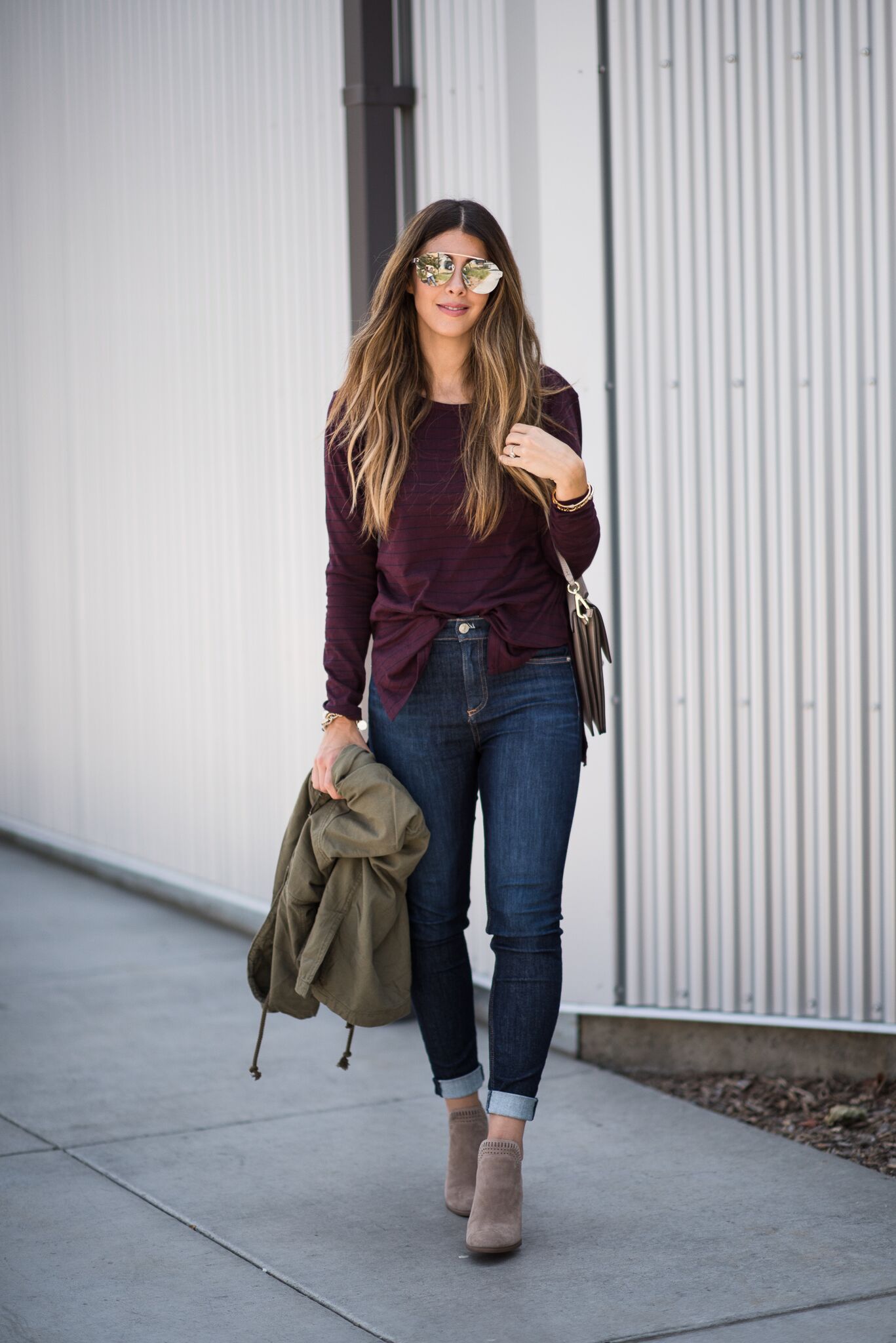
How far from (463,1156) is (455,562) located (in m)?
1.19

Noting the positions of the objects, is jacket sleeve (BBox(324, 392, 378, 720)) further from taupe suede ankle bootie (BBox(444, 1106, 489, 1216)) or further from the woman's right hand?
taupe suede ankle bootie (BBox(444, 1106, 489, 1216))

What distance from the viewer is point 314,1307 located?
114 inches

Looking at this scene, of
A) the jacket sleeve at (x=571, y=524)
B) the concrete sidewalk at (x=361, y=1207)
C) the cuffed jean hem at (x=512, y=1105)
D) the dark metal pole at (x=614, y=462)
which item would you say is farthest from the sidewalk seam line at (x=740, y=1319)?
the dark metal pole at (x=614, y=462)

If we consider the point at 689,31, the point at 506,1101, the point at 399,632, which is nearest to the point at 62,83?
the point at 689,31

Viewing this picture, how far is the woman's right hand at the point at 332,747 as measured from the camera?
3.24m

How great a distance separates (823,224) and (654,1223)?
2321mm

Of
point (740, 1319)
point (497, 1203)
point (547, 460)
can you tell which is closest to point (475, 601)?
point (547, 460)

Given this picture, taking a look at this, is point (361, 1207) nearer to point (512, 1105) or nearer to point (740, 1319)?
point (512, 1105)

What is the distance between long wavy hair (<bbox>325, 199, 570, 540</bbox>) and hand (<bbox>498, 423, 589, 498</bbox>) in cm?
5

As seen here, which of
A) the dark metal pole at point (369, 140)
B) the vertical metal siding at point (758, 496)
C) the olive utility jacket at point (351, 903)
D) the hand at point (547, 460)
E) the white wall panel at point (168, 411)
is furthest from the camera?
the white wall panel at point (168, 411)

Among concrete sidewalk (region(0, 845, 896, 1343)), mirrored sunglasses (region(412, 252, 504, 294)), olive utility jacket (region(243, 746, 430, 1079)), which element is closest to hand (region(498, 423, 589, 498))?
mirrored sunglasses (region(412, 252, 504, 294))

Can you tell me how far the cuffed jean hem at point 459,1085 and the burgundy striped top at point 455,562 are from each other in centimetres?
68

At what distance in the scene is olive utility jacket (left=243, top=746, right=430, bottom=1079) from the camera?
314 centimetres

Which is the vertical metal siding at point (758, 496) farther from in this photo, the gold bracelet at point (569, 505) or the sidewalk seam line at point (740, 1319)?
the sidewalk seam line at point (740, 1319)
